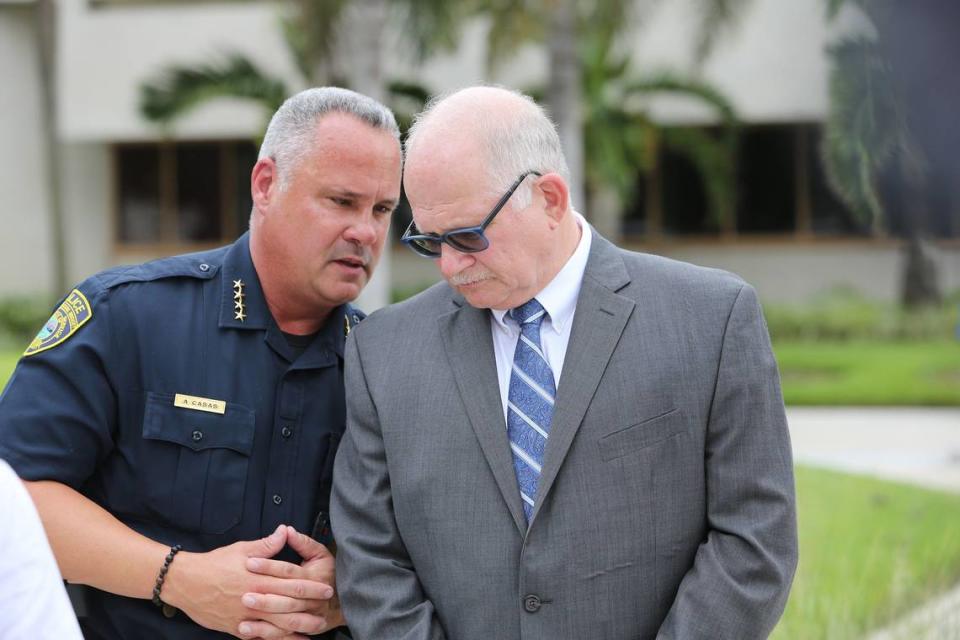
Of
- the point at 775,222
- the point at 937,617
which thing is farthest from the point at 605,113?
the point at 937,617

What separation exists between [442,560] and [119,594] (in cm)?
76

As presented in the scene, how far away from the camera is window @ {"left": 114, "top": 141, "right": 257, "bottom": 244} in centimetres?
2030

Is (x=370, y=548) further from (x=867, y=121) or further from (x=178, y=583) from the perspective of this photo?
(x=867, y=121)

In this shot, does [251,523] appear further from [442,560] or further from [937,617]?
[937,617]

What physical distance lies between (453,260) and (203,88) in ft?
49.0

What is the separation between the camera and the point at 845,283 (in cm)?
1906

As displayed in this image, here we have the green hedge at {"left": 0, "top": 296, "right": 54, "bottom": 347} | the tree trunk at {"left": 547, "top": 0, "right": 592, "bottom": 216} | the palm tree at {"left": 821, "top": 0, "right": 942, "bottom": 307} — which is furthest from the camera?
the green hedge at {"left": 0, "top": 296, "right": 54, "bottom": 347}

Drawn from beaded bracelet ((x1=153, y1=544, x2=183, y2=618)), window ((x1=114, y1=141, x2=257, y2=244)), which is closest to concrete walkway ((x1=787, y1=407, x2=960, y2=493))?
beaded bracelet ((x1=153, y1=544, x2=183, y2=618))

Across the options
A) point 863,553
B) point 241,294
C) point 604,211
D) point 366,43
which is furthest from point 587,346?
point 604,211

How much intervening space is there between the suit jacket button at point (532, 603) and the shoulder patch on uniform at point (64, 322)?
116cm

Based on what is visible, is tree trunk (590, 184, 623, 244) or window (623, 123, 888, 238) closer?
→ tree trunk (590, 184, 623, 244)

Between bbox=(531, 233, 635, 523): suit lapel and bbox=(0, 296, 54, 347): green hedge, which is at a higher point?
bbox=(531, 233, 635, 523): suit lapel

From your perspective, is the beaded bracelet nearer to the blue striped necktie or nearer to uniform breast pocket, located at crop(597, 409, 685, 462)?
the blue striped necktie

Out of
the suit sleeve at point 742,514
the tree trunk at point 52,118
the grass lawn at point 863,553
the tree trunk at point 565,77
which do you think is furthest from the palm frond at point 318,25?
the suit sleeve at point 742,514
